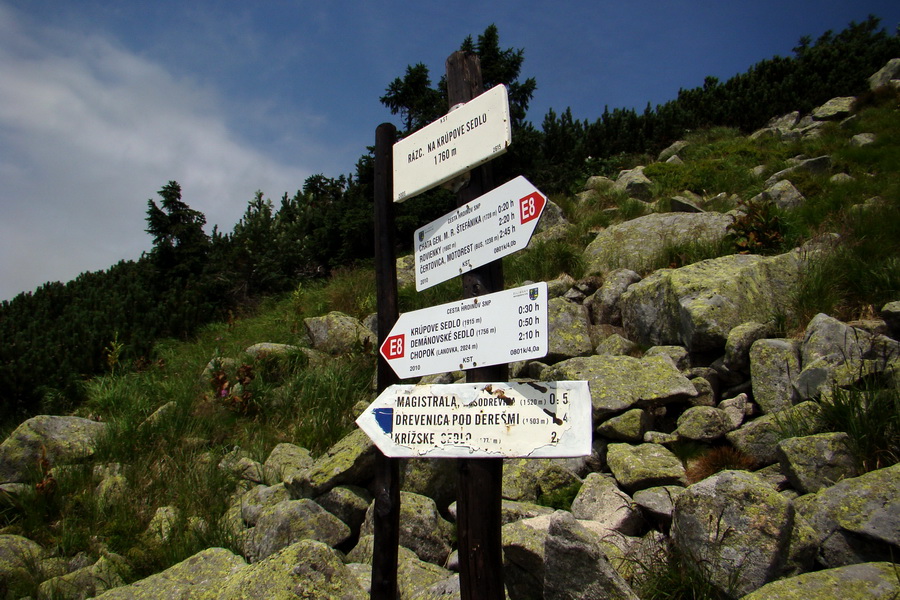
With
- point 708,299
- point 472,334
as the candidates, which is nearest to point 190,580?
point 472,334

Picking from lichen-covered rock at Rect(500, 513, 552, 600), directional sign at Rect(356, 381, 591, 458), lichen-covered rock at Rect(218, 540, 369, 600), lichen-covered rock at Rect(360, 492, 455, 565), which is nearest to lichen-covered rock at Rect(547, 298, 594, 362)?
lichen-covered rock at Rect(360, 492, 455, 565)

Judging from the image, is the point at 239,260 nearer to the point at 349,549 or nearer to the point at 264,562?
the point at 349,549

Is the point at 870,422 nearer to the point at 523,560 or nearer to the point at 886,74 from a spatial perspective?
the point at 523,560

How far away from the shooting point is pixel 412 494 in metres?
4.77

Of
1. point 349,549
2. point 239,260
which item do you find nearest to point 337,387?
point 349,549

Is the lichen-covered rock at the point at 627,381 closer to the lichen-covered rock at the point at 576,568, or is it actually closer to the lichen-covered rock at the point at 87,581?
the lichen-covered rock at the point at 576,568

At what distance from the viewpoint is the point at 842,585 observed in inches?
106

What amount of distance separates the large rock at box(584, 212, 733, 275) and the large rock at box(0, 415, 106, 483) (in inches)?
310

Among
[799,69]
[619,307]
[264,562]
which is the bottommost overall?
[264,562]

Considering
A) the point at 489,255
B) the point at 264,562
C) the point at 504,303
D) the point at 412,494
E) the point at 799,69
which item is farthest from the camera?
the point at 799,69

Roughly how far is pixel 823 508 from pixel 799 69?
26.2 m

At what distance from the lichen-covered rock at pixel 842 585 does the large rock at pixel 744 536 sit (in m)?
0.30

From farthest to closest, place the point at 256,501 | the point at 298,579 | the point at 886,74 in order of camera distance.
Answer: the point at 886,74 < the point at 256,501 < the point at 298,579

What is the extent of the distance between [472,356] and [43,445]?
19.8 feet
